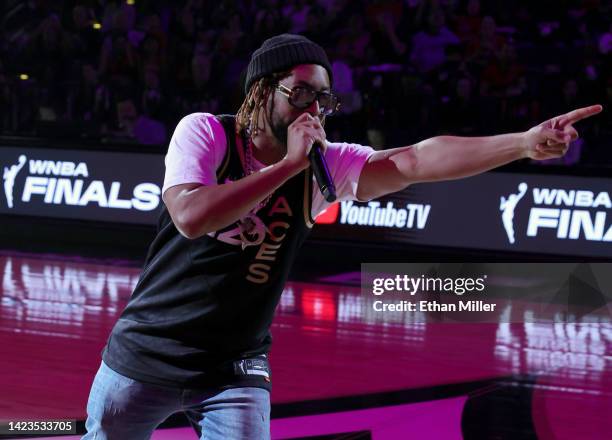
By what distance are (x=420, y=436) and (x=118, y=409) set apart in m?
2.77

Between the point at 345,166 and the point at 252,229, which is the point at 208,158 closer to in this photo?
the point at 252,229

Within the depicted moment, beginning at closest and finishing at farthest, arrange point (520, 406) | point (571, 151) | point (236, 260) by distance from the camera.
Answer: point (236, 260) < point (520, 406) < point (571, 151)

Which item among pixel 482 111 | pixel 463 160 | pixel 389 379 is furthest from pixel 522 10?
pixel 463 160

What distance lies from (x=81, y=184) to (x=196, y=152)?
9491 millimetres

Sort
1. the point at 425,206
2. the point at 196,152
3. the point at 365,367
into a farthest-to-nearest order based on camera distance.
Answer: the point at 425,206
the point at 365,367
the point at 196,152

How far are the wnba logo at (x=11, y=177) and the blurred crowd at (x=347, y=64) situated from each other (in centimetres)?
52

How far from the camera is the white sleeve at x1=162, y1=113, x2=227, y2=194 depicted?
2805 millimetres

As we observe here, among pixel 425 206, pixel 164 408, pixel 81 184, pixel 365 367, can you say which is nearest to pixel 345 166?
pixel 164 408

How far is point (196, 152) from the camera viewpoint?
2867 millimetres

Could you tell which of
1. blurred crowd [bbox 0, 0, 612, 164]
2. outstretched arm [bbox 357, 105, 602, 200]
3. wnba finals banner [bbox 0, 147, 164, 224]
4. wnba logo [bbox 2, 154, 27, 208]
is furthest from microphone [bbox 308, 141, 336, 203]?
wnba logo [bbox 2, 154, 27, 208]

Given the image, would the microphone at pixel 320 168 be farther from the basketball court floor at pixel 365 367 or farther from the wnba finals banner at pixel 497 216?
the wnba finals banner at pixel 497 216

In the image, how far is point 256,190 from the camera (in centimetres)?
260

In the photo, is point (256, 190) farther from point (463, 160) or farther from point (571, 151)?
point (571, 151)

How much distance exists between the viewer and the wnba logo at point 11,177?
12.4 metres
